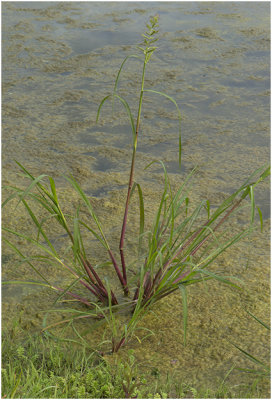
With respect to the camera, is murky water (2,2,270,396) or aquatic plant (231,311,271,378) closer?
aquatic plant (231,311,271,378)

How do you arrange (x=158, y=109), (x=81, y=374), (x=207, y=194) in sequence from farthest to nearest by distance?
(x=158, y=109), (x=207, y=194), (x=81, y=374)

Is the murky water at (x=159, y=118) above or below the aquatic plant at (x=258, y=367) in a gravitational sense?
above

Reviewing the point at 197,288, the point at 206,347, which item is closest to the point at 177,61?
the point at 197,288

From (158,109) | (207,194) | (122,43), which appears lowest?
(207,194)

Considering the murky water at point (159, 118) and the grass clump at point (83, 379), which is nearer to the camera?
the grass clump at point (83, 379)

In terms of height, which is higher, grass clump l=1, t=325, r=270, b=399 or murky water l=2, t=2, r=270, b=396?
murky water l=2, t=2, r=270, b=396

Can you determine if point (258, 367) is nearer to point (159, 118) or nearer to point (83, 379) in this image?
point (83, 379)

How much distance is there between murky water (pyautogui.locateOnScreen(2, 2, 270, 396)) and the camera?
5.79 ft

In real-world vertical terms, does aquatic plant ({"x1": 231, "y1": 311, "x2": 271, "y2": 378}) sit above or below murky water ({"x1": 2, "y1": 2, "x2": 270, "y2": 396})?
below

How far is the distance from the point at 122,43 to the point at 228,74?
993 millimetres

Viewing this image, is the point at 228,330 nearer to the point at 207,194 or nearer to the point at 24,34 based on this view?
the point at 207,194

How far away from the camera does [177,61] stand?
4098mm

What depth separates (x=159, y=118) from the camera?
3283 mm

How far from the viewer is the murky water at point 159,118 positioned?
1.76m
